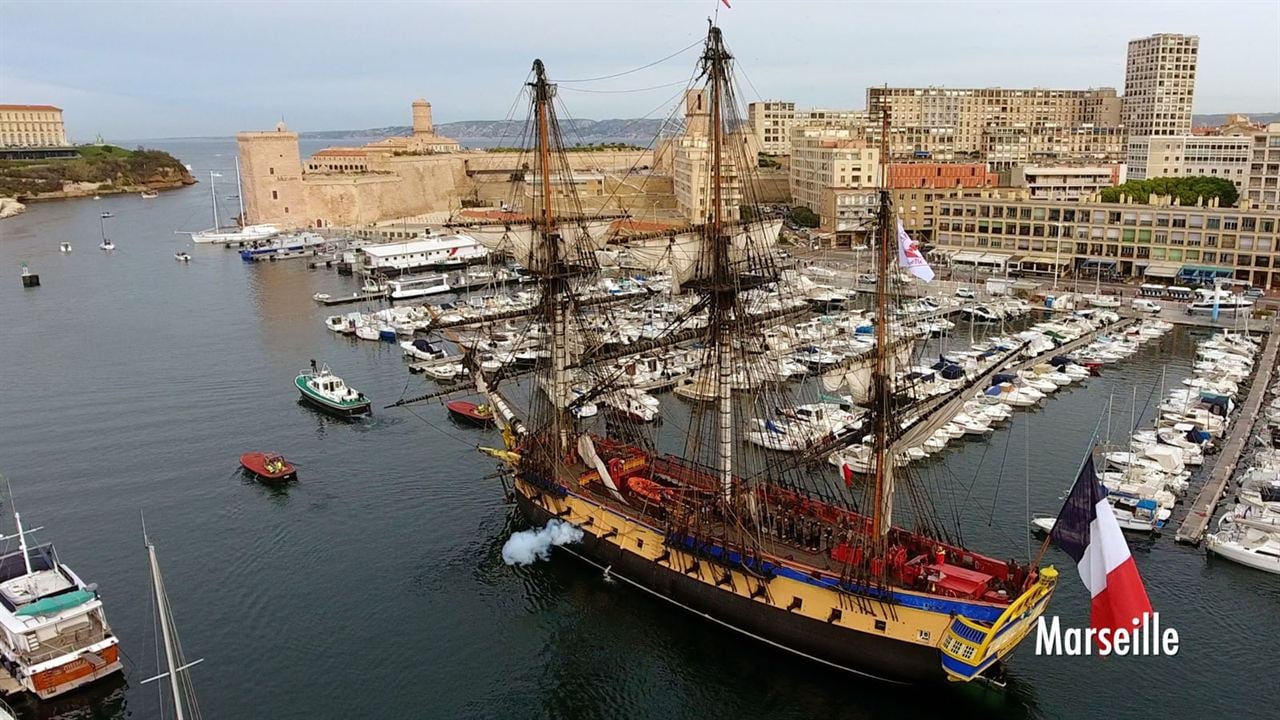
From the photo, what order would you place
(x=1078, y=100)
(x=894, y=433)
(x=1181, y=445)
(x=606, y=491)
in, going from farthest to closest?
(x=1078, y=100) → (x=1181, y=445) → (x=606, y=491) → (x=894, y=433)

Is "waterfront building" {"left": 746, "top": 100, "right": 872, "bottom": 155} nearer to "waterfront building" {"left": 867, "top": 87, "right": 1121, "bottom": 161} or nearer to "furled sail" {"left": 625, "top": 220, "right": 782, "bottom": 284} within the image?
"waterfront building" {"left": 867, "top": 87, "right": 1121, "bottom": 161}

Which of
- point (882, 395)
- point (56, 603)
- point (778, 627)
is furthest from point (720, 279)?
point (56, 603)

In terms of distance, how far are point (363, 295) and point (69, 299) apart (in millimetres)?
19814

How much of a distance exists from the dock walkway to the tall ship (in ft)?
19.8

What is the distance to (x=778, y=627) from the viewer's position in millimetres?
22125

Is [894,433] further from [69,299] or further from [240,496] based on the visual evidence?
[69,299]

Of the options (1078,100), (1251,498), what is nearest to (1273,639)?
(1251,498)

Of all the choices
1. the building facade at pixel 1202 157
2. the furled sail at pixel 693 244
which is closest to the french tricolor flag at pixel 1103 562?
the furled sail at pixel 693 244

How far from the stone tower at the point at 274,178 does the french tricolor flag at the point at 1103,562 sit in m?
90.0

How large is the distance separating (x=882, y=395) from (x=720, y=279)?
530cm

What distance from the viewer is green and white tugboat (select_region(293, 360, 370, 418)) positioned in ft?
128

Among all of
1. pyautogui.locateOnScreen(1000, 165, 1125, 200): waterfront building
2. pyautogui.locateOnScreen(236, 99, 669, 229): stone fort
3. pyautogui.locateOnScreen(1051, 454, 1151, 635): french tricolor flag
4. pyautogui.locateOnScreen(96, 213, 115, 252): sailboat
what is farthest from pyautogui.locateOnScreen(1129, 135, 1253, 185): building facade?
pyautogui.locateOnScreen(96, 213, 115, 252): sailboat

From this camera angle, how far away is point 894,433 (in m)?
21.8

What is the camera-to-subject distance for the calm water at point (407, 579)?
814 inches
